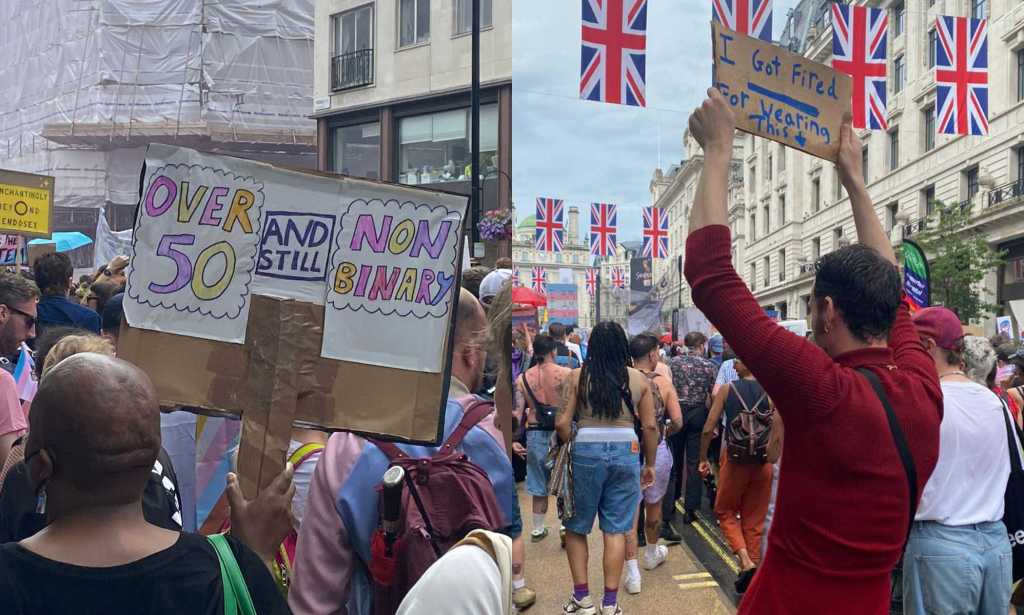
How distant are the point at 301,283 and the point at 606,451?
3.26 m

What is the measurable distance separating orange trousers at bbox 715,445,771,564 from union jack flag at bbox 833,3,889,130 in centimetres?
241

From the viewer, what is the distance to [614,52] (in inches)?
122

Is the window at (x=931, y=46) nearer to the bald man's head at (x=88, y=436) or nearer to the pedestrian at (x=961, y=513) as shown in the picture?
the pedestrian at (x=961, y=513)

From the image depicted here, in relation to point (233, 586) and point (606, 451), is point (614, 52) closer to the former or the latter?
point (233, 586)

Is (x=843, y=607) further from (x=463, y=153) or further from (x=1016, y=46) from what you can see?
(x=1016, y=46)

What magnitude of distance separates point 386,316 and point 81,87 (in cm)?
3108

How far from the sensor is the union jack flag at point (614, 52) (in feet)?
9.85

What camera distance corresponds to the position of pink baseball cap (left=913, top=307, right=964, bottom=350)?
3203 millimetres

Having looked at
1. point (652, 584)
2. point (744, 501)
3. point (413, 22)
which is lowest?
point (652, 584)

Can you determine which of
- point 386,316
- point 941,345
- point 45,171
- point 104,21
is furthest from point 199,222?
point 45,171

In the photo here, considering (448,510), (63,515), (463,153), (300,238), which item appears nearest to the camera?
(63,515)

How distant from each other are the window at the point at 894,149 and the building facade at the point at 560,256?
2744mm


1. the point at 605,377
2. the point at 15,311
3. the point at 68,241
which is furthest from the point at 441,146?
the point at 15,311

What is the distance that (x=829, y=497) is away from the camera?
6.11 feet
